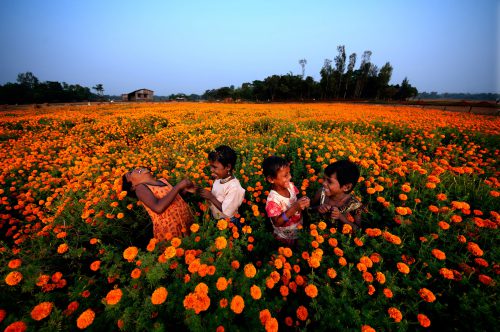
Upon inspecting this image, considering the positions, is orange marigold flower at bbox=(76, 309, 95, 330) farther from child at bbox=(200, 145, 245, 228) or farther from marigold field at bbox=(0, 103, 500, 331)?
child at bbox=(200, 145, 245, 228)

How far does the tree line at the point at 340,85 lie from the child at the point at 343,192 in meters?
47.5

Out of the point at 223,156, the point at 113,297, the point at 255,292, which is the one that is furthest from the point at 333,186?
the point at 113,297

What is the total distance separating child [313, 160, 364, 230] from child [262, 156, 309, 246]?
0.41 metres

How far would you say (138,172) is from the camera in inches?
89.0

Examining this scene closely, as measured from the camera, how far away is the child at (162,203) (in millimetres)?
2019

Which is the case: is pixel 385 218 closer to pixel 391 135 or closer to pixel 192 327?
pixel 192 327

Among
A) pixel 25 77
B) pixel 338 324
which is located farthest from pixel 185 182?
pixel 25 77

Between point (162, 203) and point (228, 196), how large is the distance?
2.26 feet

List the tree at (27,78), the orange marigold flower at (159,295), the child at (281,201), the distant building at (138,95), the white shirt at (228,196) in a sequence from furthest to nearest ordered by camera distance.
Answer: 1. the tree at (27,78)
2. the distant building at (138,95)
3. the white shirt at (228,196)
4. the child at (281,201)
5. the orange marigold flower at (159,295)

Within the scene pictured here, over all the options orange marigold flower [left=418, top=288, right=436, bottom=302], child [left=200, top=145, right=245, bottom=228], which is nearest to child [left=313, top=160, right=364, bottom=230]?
orange marigold flower [left=418, top=288, right=436, bottom=302]

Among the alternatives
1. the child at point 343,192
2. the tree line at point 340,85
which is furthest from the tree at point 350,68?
the child at point 343,192

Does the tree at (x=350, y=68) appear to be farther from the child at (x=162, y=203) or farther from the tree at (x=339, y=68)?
the child at (x=162, y=203)

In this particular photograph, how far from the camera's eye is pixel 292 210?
6.59 ft

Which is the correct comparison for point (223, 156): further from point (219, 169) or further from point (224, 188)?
point (224, 188)
